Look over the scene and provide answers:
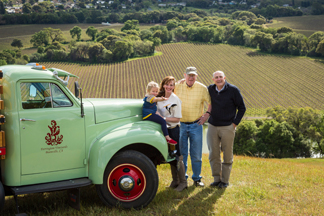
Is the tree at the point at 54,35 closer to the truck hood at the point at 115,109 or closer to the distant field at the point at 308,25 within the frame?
the distant field at the point at 308,25

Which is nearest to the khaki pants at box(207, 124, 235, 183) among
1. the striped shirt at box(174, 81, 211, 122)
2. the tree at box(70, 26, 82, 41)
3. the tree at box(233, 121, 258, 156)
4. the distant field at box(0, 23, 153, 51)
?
the striped shirt at box(174, 81, 211, 122)

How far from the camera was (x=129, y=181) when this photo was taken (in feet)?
17.9

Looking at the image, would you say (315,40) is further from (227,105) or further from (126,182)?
(126,182)

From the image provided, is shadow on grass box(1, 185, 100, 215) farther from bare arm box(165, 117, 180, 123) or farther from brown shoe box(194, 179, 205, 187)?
brown shoe box(194, 179, 205, 187)

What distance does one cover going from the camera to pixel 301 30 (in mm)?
129875

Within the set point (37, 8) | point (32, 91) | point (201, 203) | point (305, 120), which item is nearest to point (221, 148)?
point (201, 203)

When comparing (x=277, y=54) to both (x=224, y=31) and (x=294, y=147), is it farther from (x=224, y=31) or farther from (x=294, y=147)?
(x=294, y=147)

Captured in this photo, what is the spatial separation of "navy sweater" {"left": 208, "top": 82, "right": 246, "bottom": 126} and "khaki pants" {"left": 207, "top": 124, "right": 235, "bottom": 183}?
174mm

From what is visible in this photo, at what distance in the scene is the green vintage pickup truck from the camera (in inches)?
192

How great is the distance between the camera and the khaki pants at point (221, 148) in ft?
21.9

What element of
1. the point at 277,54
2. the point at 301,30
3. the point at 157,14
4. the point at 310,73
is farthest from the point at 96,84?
the point at 157,14

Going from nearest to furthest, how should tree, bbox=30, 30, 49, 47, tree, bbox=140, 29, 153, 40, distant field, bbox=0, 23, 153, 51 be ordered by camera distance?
distant field, bbox=0, 23, 153, 51 < tree, bbox=30, 30, 49, 47 < tree, bbox=140, 29, 153, 40

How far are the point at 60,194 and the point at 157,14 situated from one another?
7468 inches

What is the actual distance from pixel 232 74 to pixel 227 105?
257 ft
